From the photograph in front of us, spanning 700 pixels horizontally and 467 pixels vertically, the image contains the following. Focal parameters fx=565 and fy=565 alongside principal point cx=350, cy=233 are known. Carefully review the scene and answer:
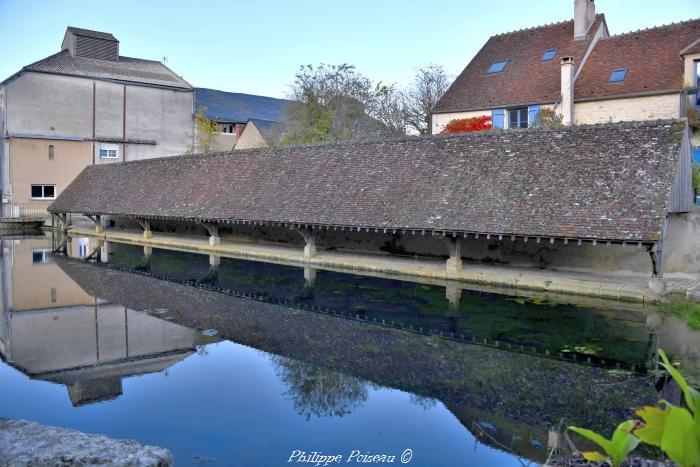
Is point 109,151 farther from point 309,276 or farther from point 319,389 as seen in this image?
point 319,389

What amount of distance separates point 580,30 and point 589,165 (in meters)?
11.2

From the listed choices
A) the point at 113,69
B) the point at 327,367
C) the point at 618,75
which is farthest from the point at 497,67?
the point at 113,69

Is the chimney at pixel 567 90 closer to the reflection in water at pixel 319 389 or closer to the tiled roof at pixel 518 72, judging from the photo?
the tiled roof at pixel 518 72

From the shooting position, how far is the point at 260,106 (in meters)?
42.4

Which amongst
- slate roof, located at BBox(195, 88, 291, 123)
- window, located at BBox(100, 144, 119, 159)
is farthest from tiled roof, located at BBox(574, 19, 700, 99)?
slate roof, located at BBox(195, 88, 291, 123)

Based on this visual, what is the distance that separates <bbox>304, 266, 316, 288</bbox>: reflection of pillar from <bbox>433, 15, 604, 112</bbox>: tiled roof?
996cm

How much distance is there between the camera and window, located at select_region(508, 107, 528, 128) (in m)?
18.8

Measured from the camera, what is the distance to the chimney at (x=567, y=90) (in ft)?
57.6

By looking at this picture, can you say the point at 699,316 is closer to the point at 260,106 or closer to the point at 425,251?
the point at 425,251

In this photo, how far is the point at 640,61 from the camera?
1802cm

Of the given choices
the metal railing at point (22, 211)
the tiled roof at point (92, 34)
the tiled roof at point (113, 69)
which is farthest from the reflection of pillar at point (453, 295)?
the tiled roof at point (92, 34)

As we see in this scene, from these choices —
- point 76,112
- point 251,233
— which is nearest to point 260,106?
point 76,112

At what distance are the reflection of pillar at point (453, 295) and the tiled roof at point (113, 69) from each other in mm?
22772

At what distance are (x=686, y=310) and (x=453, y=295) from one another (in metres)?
3.66
